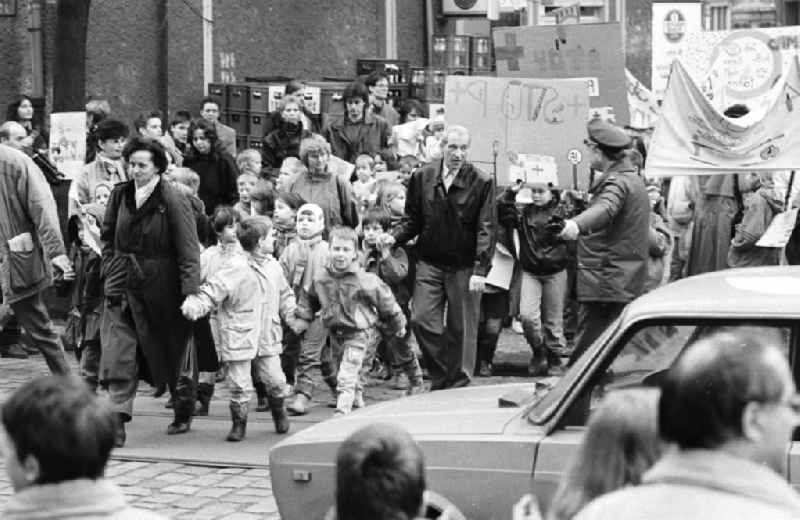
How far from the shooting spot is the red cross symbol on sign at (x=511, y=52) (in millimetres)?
13406

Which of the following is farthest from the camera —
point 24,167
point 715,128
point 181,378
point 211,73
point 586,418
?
point 211,73

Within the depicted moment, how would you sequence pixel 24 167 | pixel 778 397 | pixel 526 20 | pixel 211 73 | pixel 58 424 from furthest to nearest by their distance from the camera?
pixel 526 20 → pixel 211 73 → pixel 24 167 → pixel 58 424 → pixel 778 397

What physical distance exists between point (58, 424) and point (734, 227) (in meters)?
10.3

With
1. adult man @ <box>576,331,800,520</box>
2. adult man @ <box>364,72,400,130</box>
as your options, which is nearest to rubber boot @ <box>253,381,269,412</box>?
adult man @ <box>364,72,400,130</box>

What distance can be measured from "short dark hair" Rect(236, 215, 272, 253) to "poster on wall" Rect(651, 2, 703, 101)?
702 cm

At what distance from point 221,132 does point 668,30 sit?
454cm

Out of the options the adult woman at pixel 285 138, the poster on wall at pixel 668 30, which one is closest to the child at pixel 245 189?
the adult woman at pixel 285 138

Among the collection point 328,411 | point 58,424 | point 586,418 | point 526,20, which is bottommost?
point 328,411

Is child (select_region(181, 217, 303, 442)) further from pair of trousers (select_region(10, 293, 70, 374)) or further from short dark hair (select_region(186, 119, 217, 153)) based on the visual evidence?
short dark hair (select_region(186, 119, 217, 153))

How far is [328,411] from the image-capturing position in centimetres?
1075

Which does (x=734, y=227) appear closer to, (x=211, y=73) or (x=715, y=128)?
(x=715, y=128)

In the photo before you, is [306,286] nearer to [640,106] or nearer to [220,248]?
[220,248]

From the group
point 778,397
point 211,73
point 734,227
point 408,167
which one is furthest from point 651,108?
point 778,397

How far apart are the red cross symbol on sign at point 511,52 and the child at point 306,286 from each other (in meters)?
2.95
